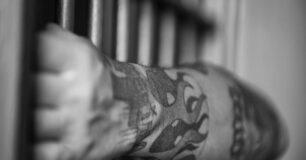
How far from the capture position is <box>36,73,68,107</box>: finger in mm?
447

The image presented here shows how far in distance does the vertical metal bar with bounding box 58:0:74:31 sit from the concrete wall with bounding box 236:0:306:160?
1.10m

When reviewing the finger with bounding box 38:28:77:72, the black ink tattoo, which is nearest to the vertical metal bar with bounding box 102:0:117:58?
the black ink tattoo

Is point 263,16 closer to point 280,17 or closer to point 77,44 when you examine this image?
point 280,17

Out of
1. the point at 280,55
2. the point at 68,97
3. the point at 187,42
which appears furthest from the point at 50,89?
the point at 280,55

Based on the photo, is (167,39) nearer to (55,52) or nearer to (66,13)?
(66,13)

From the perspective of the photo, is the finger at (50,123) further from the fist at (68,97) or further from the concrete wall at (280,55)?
the concrete wall at (280,55)

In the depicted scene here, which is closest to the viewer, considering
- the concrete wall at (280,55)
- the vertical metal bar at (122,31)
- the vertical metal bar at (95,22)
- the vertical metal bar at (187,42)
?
the vertical metal bar at (95,22)

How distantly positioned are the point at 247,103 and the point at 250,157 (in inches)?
4.9

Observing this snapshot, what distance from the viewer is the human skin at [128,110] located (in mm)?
454

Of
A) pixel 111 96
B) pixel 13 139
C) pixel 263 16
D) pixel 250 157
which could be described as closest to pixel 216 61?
pixel 263 16

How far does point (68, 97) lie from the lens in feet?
1.51

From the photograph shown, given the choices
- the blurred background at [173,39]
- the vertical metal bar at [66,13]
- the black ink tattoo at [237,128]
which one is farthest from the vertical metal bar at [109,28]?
the black ink tattoo at [237,128]

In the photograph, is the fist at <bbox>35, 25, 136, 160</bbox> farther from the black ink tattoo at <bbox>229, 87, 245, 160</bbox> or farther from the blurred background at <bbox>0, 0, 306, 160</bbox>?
the black ink tattoo at <bbox>229, 87, 245, 160</bbox>

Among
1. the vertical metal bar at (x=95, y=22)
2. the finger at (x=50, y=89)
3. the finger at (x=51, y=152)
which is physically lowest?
the finger at (x=51, y=152)
